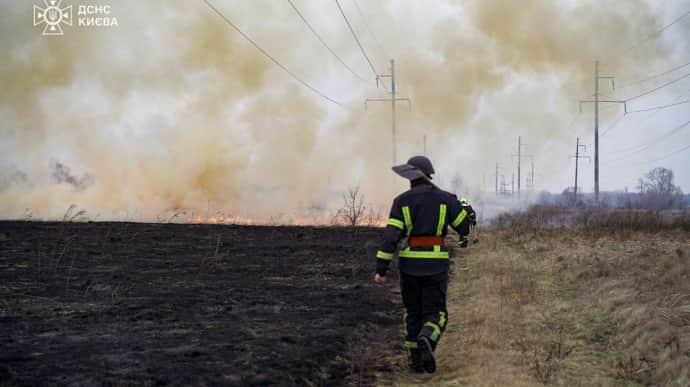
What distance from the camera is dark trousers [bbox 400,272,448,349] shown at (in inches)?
279

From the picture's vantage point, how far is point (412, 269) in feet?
23.6

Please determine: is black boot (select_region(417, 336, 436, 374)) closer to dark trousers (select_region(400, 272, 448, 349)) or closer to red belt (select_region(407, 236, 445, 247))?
dark trousers (select_region(400, 272, 448, 349))

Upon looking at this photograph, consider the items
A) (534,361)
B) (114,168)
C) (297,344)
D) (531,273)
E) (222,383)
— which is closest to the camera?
(222,383)

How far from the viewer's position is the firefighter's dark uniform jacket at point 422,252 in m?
7.14

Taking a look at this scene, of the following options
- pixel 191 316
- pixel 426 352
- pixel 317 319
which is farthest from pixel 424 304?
pixel 191 316

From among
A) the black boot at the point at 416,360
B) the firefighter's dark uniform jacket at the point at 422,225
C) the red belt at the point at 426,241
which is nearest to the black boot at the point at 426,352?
the black boot at the point at 416,360

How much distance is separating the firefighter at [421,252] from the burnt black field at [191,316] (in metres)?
0.66

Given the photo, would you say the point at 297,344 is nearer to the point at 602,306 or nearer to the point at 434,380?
the point at 434,380

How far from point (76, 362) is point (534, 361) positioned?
178 inches

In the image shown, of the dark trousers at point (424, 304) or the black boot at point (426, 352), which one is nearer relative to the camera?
the black boot at point (426, 352)

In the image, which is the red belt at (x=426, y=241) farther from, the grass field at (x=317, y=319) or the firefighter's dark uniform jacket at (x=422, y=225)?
the grass field at (x=317, y=319)

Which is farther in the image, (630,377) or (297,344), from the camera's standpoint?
(297,344)

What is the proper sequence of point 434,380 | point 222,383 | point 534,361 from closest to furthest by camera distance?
point 222,383 < point 434,380 < point 534,361

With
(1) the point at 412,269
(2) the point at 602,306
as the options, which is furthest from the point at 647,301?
(1) the point at 412,269
